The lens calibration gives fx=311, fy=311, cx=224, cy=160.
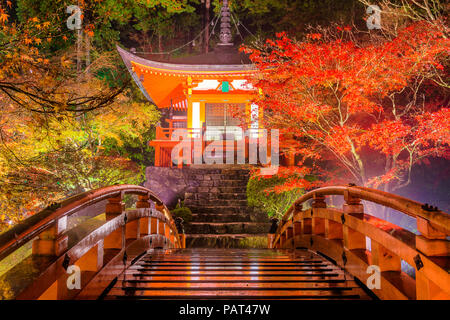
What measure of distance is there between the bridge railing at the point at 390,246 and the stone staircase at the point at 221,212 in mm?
6432

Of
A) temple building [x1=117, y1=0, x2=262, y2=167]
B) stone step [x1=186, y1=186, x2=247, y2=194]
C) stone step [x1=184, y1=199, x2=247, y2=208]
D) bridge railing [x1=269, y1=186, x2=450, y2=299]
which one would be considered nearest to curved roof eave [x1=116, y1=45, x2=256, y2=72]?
temple building [x1=117, y1=0, x2=262, y2=167]

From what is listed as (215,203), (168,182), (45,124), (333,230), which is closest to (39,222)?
(333,230)

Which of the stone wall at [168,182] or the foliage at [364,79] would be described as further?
the stone wall at [168,182]

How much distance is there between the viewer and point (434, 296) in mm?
2020

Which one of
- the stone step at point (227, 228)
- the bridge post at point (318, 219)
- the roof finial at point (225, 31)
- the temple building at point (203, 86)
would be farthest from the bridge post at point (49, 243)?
the roof finial at point (225, 31)

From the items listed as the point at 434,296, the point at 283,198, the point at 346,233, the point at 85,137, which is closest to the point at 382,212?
the point at 283,198

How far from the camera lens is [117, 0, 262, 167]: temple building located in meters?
14.1

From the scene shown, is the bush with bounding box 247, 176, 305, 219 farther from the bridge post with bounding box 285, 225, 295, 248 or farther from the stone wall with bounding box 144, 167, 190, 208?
the bridge post with bounding box 285, 225, 295, 248

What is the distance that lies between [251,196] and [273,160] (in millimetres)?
2683

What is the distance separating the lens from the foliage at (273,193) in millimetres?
11055

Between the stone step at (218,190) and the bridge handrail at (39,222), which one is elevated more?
the bridge handrail at (39,222)

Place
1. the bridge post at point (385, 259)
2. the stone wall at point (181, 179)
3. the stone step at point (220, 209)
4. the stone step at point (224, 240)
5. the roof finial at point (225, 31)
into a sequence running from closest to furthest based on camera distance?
the bridge post at point (385, 259) → the stone step at point (224, 240) → the stone step at point (220, 209) → the stone wall at point (181, 179) → the roof finial at point (225, 31)

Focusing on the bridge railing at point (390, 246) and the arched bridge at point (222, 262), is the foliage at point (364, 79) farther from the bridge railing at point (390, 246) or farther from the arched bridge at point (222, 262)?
the bridge railing at point (390, 246)
